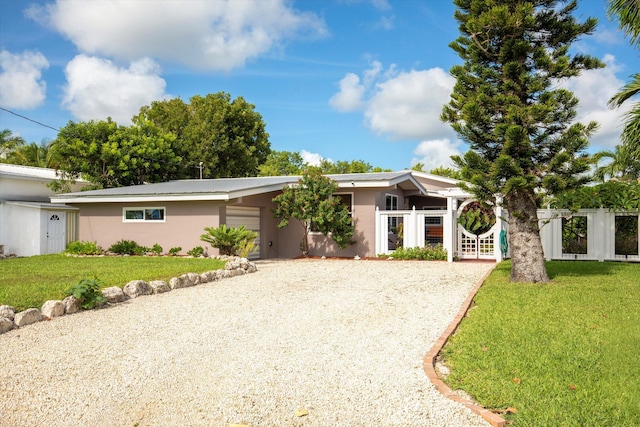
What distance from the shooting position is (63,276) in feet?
38.6

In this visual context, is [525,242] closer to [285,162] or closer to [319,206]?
[319,206]

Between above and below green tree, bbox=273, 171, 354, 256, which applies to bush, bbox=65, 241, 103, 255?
below

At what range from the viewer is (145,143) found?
28.4 m

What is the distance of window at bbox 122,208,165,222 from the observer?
1927 centimetres

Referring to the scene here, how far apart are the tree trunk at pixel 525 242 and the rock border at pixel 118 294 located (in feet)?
22.8

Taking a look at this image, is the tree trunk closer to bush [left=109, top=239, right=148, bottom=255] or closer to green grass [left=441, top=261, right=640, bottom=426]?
green grass [left=441, top=261, right=640, bottom=426]

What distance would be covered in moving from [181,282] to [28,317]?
3986mm

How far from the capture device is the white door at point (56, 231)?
21.2 m

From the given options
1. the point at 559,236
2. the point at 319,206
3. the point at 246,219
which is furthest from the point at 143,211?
the point at 559,236

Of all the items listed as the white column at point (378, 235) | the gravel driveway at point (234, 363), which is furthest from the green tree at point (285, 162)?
the gravel driveway at point (234, 363)

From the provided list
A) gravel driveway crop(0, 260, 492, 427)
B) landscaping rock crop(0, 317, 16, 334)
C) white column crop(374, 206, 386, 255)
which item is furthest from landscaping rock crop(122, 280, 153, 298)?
white column crop(374, 206, 386, 255)

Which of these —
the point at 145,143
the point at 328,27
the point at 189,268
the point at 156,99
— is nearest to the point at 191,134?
the point at 156,99

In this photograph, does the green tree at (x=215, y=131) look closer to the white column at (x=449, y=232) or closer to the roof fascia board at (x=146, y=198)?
the roof fascia board at (x=146, y=198)

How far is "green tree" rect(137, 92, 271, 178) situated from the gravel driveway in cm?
2732
